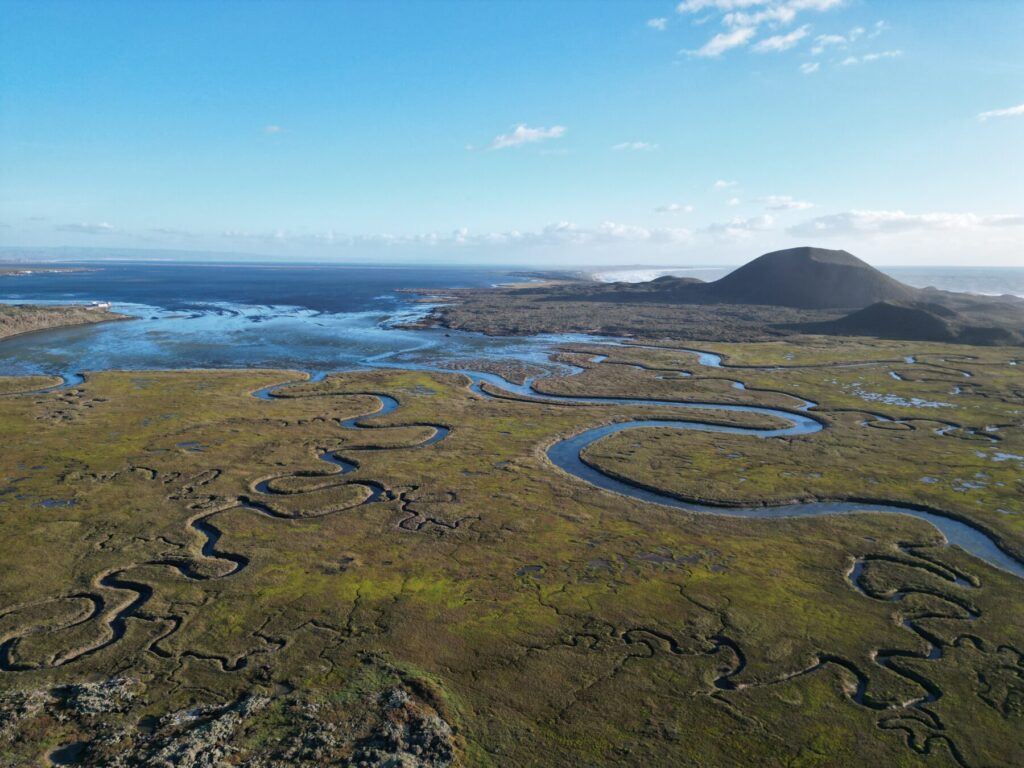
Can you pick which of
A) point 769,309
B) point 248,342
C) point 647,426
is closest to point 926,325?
point 769,309

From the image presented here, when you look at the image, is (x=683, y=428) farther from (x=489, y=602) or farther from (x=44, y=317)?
(x=44, y=317)

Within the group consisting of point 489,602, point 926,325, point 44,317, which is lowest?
point 489,602

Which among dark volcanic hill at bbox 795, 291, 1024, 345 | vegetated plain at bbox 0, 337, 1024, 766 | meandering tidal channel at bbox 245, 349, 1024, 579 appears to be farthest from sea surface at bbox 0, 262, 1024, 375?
dark volcanic hill at bbox 795, 291, 1024, 345

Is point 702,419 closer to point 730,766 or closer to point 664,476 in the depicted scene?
point 664,476

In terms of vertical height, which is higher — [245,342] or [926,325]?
[926,325]

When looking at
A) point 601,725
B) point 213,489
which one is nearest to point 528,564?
point 601,725

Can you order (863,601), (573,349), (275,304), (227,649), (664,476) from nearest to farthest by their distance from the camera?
(227,649) < (863,601) < (664,476) < (573,349) < (275,304)

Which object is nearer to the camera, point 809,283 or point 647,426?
point 647,426
